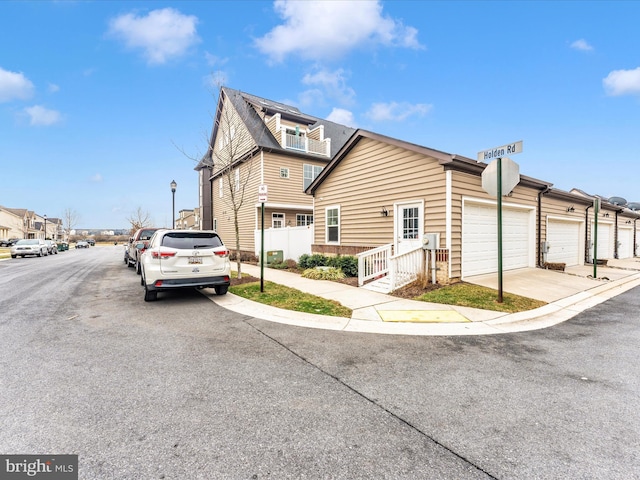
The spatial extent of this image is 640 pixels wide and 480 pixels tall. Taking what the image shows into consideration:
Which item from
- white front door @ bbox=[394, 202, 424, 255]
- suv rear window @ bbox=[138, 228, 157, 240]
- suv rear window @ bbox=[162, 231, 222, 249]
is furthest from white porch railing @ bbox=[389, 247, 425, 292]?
suv rear window @ bbox=[138, 228, 157, 240]

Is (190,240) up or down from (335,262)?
up

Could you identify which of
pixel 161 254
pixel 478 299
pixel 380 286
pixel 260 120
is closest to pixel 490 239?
pixel 478 299

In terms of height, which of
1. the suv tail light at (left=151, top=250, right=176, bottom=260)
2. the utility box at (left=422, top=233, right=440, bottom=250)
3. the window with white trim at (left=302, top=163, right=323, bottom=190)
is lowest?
the suv tail light at (left=151, top=250, right=176, bottom=260)

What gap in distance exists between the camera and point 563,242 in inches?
550

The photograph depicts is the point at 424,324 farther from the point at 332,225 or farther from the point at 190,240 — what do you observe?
the point at 332,225

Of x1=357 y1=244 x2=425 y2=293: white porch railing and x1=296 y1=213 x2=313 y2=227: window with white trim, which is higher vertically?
x1=296 y1=213 x2=313 y2=227: window with white trim

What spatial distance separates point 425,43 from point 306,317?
54.6ft

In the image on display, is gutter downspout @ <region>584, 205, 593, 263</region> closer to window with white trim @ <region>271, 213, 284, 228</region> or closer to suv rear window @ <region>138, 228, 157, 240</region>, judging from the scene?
window with white trim @ <region>271, 213, 284, 228</region>

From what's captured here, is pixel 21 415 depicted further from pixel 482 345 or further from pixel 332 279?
pixel 332 279

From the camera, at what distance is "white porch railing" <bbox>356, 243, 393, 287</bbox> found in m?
9.27

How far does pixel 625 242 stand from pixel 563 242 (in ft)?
39.9

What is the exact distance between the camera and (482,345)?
177 inches

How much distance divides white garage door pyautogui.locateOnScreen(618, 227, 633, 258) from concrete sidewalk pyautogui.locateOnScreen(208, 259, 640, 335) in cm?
1426

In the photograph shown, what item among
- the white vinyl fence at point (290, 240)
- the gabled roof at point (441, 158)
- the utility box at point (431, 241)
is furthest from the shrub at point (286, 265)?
the utility box at point (431, 241)
